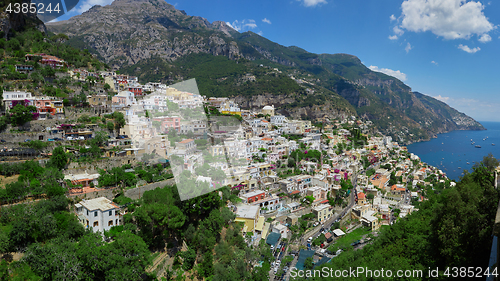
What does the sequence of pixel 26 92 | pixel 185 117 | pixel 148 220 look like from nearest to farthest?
pixel 148 220 → pixel 26 92 → pixel 185 117

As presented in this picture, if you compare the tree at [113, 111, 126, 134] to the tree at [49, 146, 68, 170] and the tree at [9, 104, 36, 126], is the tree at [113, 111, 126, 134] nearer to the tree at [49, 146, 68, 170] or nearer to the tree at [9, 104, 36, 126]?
the tree at [9, 104, 36, 126]

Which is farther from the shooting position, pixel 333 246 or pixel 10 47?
pixel 10 47

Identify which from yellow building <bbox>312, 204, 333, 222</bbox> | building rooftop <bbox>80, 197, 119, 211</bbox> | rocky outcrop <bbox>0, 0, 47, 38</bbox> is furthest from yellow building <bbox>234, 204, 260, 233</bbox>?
rocky outcrop <bbox>0, 0, 47, 38</bbox>

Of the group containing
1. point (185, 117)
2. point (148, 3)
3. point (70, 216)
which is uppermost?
point (148, 3)

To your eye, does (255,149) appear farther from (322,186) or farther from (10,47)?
(10,47)

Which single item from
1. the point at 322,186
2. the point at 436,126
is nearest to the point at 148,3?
the point at 322,186

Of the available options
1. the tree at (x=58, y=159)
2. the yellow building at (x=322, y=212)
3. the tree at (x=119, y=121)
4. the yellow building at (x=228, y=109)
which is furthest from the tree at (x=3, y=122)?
the yellow building at (x=228, y=109)

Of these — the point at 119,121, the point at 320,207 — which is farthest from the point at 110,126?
the point at 320,207
